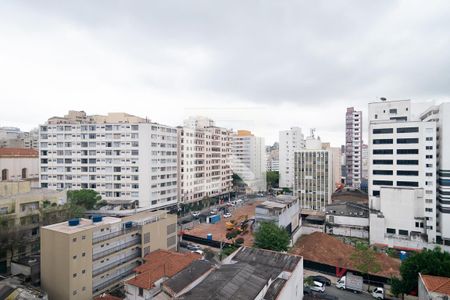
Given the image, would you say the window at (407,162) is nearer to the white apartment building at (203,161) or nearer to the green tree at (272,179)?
the white apartment building at (203,161)

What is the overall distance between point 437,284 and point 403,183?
21264 millimetres

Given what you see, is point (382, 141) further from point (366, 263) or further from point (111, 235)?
point (111, 235)

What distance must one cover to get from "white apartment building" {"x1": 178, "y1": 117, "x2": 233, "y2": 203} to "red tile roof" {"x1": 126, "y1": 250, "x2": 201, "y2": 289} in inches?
1099

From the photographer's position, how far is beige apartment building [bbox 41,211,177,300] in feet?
60.9

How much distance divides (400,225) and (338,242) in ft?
30.9

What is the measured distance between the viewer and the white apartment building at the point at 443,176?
31938 mm

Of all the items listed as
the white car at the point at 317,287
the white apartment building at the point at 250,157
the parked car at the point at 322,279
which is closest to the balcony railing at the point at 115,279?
the white car at the point at 317,287

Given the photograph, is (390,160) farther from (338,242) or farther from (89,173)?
(89,173)

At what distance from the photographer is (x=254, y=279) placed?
16547 millimetres

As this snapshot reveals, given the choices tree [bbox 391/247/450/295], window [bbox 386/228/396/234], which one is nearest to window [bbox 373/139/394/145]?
window [bbox 386/228/396/234]

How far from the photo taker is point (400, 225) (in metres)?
33.8

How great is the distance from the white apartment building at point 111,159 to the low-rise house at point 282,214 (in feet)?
63.0

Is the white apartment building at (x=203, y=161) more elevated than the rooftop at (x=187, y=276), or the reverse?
the white apartment building at (x=203, y=161)

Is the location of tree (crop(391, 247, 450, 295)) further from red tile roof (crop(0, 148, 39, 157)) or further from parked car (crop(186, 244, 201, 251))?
red tile roof (crop(0, 148, 39, 157))
